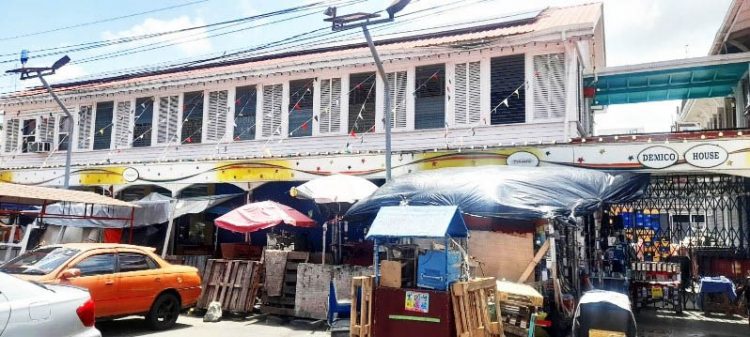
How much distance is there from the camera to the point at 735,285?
13.2 meters

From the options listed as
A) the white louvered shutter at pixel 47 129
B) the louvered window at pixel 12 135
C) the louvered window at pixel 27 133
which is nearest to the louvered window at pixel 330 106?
the white louvered shutter at pixel 47 129

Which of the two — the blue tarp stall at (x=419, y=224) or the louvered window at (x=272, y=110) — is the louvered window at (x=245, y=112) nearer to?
the louvered window at (x=272, y=110)

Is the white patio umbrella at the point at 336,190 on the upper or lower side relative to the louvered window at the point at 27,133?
lower

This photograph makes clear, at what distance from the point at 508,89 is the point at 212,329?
353 inches

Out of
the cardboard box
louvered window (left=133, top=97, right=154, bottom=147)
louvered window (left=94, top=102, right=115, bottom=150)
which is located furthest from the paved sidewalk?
louvered window (left=94, top=102, right=115, bottom=150)

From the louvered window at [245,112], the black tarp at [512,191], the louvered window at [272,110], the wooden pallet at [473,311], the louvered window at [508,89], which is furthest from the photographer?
the louvered window at [245,112]

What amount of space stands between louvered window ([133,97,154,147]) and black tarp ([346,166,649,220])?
1070 centimetres

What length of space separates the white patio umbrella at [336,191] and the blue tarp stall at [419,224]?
3.94 m

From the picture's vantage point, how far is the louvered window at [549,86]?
13.8m

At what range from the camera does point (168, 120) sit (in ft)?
60.9

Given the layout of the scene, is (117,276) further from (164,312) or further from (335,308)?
(335,308)

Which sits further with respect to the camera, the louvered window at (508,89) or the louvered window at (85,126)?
the louvered window at (85,126)

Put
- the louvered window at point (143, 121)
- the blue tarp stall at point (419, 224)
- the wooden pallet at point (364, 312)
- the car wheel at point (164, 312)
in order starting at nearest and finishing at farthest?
the blue tarp stall at point (419, 224) → the wooden pallet at point (364, 312) → the car wheel at point (164, 312) → the louvered window at point (143, 121)

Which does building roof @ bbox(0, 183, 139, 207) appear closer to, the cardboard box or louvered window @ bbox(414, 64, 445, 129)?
louvered window @ bbox(414, 64, 445, 129)
